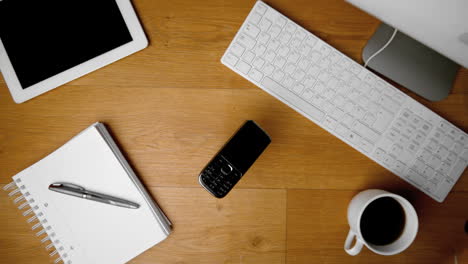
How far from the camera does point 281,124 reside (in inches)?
26.2

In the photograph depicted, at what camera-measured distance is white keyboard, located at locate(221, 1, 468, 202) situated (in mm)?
636

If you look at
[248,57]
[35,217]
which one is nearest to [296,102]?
[248,57]

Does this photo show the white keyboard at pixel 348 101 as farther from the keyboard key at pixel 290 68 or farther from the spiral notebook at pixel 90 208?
the spiral notebook at pixel 90 208

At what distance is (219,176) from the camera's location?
23.6 inches

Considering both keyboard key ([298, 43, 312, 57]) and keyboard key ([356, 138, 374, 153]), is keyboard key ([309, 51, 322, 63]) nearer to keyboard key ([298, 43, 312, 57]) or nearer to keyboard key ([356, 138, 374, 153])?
keyboard key ([298, 43, 312, 57])

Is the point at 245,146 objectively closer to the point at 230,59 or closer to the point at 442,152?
the point at 230,59

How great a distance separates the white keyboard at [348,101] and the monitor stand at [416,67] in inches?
1.3

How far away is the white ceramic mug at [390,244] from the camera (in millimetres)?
562

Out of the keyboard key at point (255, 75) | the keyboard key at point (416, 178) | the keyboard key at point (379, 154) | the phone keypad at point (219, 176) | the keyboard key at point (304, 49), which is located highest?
the keyboard key at point (304, 49)

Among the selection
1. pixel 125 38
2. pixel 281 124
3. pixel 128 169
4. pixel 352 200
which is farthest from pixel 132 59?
pixel 352 200

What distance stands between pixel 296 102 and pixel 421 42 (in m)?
0.24

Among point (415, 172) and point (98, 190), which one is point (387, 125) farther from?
point (98, 190)

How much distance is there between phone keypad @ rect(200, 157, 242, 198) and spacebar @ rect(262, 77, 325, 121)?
18 centimetres

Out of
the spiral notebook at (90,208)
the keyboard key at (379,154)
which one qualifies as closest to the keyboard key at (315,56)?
the keyboard key at (379,154)
